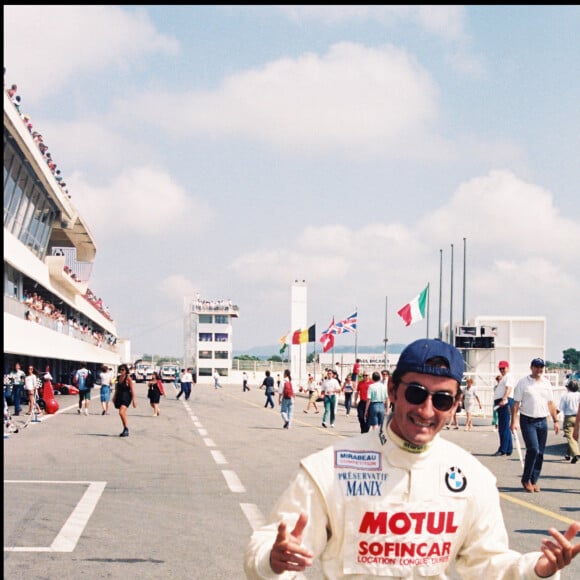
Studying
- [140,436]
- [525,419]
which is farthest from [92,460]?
[525,419]

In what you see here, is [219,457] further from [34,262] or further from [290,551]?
[34,262]

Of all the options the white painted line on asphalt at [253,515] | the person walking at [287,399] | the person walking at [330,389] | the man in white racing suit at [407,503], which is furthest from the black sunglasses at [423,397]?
the person walking at [330,389]

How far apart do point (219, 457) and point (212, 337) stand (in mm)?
131291

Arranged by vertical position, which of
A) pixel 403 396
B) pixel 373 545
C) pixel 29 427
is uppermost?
pixel 403 396

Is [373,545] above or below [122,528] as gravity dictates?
above

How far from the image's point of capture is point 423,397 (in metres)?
3.09

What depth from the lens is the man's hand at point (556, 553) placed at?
2.91m

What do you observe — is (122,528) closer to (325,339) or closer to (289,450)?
(289,450)

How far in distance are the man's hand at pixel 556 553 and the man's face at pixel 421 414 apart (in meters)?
0.48

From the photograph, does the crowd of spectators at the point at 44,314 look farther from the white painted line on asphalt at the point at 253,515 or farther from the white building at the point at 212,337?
the white building at the point at 212,337

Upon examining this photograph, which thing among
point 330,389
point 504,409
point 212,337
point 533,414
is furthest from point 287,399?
point 212,337

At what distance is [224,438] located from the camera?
22.6 meters

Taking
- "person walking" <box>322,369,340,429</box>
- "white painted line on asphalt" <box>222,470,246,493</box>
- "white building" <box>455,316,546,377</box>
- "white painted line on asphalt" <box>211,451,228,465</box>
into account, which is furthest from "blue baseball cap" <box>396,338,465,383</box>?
"white building" <box>455,316,546,377</box>

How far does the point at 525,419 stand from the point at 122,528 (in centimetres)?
586
